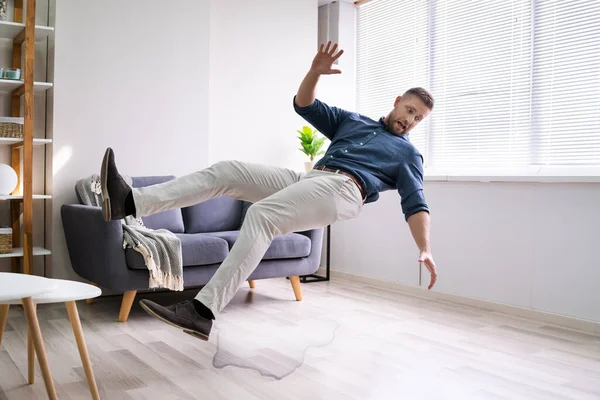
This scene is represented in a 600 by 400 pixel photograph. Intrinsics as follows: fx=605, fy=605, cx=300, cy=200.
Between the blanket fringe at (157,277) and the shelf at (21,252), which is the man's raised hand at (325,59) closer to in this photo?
the blanket fringe at (157,277)

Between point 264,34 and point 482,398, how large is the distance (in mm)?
3849

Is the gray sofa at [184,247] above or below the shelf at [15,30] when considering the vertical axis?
below

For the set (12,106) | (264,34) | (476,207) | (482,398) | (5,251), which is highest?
(264,34)

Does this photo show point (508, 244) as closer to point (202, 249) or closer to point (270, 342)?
point (270, 342)

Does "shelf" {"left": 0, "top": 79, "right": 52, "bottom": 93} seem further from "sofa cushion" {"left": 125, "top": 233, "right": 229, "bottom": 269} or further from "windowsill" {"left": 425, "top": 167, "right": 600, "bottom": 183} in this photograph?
"windowsill" {"left": 425, "top": 167, "right": 600, "bottom": 183}

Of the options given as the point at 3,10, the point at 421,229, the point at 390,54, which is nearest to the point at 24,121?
the point at 3,10

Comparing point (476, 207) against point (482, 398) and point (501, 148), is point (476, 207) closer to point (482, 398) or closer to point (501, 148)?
point (501, 148)

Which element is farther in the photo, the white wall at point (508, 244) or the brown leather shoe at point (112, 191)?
the white wall at point (508, 244)

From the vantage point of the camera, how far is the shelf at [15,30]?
3.89 m

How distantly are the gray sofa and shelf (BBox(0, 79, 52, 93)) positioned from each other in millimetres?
819

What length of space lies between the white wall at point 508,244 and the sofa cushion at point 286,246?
3.14 ft

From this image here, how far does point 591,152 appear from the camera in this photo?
3.81 meters

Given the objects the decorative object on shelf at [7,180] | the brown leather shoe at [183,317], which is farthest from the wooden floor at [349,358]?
the decorative object on shelf at [7,180]

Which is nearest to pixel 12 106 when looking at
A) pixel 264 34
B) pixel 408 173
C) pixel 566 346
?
pixel 264 34
